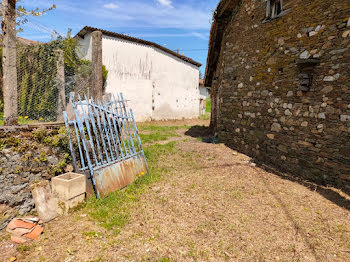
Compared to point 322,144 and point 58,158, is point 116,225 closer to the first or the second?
point 58,158

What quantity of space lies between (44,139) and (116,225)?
176 cm

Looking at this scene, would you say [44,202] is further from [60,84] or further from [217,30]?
[217,30]

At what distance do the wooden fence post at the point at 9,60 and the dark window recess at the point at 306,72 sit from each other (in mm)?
5302

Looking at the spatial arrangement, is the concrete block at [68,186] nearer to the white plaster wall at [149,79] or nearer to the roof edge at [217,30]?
the roof edge at [217,30]

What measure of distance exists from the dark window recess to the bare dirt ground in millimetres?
2120

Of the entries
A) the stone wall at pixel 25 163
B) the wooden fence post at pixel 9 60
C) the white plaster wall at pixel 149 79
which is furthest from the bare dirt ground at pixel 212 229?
the white plaster wall at pixel 149 79

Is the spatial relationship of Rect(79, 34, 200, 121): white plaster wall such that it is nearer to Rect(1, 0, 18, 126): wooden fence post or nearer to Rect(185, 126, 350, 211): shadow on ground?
Rect(1, 0, 18, 126): wooden fence post

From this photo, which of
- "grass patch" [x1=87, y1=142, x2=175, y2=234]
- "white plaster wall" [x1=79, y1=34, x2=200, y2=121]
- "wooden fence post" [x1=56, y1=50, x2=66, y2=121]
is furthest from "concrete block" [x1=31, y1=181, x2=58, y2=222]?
"white plaster wall" [x1=79, y1=34, x2=200, y2=121]

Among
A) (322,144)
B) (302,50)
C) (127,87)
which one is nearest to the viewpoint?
(322,144)

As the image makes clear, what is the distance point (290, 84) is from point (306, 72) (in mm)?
462

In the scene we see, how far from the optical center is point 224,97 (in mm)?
7262

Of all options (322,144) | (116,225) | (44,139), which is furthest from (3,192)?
(322,144)

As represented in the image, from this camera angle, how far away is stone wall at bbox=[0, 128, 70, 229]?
9.68 feet

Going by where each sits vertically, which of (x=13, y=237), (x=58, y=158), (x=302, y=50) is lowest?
(x=13, y=237)
